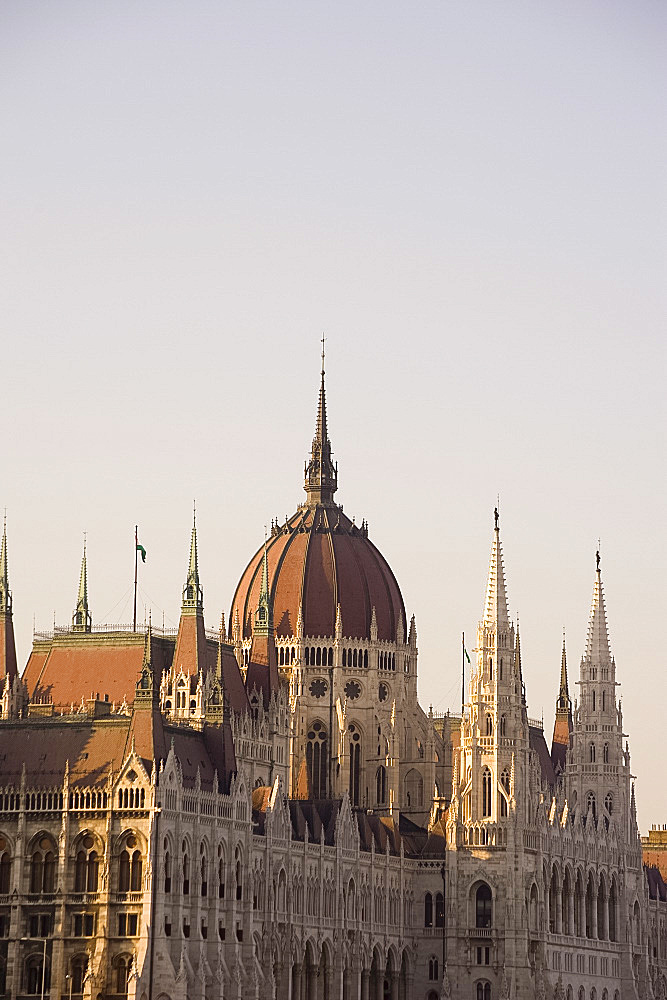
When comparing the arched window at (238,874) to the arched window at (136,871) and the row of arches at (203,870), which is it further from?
the arched window at (136,871)

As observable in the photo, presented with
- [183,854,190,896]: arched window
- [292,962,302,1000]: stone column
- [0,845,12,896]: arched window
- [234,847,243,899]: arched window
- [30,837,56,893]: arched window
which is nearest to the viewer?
[30,837,56,893]: arched window

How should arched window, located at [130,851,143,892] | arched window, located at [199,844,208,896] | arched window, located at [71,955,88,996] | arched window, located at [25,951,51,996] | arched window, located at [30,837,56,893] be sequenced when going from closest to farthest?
1. arched window, located at [71,955,88,996]
2. arched window, located at [25,951,51,996]
3. arched window, located at [130,851,143,892]
4. arched window, located at [30,837,56,893]
5. arched window, located at [199,844,208,896]

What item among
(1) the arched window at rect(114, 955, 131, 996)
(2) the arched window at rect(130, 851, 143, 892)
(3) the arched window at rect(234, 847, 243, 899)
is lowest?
(1) the arched window at rect(114, 955, 131, 996)

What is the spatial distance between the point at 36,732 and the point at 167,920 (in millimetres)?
16869

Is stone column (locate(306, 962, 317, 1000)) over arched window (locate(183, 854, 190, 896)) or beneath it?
beneath

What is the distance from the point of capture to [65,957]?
171125 millimetres

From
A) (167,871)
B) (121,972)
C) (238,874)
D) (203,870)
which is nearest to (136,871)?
(167,871)

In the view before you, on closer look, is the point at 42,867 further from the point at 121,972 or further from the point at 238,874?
the point at 238,874

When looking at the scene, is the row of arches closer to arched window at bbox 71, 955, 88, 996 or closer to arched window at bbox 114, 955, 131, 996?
arched window at bbox 114, 955, 131, 996

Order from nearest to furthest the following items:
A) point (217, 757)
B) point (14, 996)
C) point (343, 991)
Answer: point (14, 996)
point (217, 757)
point (343, 991)

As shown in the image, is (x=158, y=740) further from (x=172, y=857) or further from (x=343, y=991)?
(x=343, y=991)

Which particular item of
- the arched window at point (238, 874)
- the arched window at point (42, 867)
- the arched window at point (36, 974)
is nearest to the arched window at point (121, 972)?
the arched window at point (36, 974)

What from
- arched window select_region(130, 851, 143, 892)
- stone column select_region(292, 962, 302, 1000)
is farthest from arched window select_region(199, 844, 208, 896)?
stone column select_region(292, 962, 302, 1000)

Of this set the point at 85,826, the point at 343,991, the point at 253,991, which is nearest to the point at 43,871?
the point at 85,826
